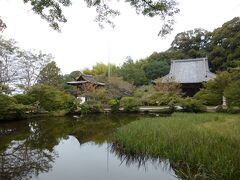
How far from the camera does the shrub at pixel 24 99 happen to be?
18.1m

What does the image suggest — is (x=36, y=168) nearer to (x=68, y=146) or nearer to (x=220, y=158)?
(x=68, y=146)

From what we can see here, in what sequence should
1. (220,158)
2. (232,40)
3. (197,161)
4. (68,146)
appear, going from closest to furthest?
(220,158) → (197,161) → (68,146) → (232,40)

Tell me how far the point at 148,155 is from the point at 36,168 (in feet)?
8.72

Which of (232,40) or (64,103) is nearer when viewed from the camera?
(64,103)

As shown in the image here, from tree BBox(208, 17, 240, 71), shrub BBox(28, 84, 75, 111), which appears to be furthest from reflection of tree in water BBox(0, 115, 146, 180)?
tree BBox(208, 17, 240, 71)

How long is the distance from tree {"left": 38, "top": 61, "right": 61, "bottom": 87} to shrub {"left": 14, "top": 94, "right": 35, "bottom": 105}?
10.4 m

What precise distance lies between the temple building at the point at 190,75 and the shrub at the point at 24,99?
545 inches

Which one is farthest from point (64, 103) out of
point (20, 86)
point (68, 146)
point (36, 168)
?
point (36, 168)

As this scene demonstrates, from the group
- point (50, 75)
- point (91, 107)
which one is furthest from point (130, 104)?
point (50, 75)

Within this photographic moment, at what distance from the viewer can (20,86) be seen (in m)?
20.9

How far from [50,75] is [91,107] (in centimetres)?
1005

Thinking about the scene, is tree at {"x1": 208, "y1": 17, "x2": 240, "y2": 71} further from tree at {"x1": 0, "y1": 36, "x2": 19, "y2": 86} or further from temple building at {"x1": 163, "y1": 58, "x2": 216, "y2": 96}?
tree at {"x1": 0, "y1": 36, "x2": 19, "y2": 86}

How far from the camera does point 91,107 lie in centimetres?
2178

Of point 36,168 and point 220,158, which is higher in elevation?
point 220,158
